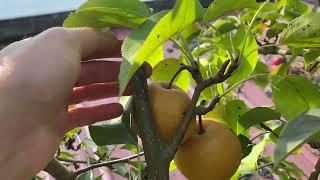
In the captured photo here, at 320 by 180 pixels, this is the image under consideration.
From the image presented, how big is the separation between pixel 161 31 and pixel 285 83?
0.27 metres

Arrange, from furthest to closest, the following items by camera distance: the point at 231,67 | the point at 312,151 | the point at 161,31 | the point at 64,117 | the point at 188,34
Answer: the point at 312,151, the point at 188,34, the point at 64,117, the point at 231,67, the point at 161,31

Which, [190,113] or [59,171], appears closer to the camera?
[190,113]

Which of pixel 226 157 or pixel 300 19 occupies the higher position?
pixel 300 19

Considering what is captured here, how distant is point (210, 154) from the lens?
0.69 meters

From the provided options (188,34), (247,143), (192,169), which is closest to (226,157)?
(192,169)

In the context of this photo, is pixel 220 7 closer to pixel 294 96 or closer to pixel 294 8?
pixel 294 96

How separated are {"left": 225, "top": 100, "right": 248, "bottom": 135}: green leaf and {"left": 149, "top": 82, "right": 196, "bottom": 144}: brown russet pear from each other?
0.64 ft

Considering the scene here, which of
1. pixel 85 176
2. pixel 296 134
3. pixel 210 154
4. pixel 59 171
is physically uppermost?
pixel 296 134

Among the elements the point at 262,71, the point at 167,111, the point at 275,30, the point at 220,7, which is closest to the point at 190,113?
the point at 167,111

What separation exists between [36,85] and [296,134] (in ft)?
1.15

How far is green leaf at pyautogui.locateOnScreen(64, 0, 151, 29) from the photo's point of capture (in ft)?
2.01

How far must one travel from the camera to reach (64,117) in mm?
811

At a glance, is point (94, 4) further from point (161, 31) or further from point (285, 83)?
point (285, 83)

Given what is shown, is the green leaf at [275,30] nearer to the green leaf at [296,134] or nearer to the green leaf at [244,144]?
the green leaf at [244,144]
